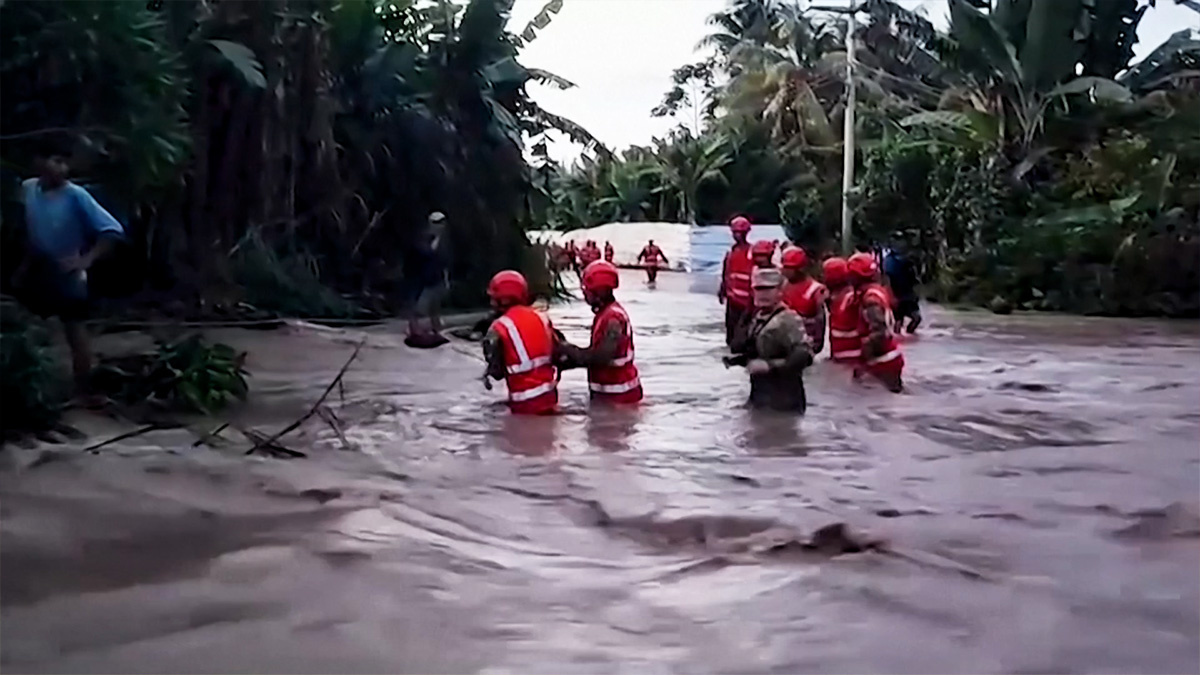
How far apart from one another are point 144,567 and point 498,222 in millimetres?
14076

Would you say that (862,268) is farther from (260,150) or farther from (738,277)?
(260,150)

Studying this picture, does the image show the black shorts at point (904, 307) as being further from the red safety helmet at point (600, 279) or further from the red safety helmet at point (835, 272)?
the red safety helmet at point (600, 279)

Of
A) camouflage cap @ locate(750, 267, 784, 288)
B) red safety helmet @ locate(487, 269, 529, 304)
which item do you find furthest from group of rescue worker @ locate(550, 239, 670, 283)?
red safety helmet @ locate(487, 269, 529, 304)

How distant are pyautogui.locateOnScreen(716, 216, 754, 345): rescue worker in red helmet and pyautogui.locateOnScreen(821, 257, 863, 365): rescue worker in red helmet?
2.55 ft

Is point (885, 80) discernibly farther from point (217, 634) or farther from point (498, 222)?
point (217, 634)

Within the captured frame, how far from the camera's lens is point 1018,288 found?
21.5 metres

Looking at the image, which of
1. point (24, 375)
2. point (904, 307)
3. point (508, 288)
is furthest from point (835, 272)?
point (24, 375)

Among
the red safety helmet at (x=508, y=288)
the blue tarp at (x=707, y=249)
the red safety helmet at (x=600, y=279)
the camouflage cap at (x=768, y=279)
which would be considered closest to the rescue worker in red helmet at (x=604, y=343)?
the red safety helmet at (x=600, y=279)

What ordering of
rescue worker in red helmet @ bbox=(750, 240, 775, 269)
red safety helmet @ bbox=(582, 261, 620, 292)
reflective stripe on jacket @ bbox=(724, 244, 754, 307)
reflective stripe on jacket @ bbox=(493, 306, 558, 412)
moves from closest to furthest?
1. reflective stripe on jacket @ bbox=(493, 306, 558, 412)
2. red safety helmet @ bbox=(582, 261, 620, 292)
3. rescue worker in red helmet @ bbox=(750, 240, 775, 269)
4. reflective stripe on jacket @ bbox=(724, 244, 754, 307)

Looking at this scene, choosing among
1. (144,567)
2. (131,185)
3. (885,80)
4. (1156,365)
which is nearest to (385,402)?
(131,185)

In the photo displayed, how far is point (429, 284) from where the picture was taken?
1567cm

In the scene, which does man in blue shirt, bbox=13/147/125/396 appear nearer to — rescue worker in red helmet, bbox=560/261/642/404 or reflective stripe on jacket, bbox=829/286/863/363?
rescue worker in red helmet, bbox=560/261/642/404

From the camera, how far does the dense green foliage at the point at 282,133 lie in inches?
→ 273

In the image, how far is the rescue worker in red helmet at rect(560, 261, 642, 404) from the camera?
8.27 metres
